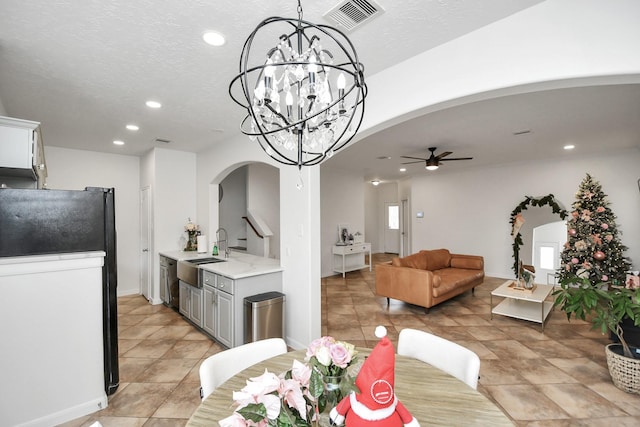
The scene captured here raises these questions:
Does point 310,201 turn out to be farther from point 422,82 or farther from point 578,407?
point 578,407

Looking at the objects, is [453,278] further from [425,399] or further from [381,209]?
[381,209]

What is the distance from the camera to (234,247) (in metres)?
6.65

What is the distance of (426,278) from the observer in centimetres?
428

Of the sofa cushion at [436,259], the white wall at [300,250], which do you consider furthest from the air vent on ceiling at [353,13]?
the sofa cushion at [436,259]

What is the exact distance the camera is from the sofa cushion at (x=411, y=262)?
4.87 metres

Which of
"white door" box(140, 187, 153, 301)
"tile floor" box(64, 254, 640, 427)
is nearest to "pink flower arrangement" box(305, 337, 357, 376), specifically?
"tile floor" box(64, 254, 640, 427)

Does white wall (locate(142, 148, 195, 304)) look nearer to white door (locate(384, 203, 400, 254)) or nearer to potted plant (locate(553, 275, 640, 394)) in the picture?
potted plant (locate(553, 275, 640, 394))

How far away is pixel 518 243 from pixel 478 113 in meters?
4.20

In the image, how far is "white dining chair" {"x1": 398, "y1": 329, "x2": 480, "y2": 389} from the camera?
1.46 meters

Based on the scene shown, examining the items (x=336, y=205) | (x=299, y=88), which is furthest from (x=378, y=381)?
(x=336, y=205)

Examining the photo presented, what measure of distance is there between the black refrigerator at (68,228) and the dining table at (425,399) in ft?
5.95

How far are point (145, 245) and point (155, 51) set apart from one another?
4.18 m

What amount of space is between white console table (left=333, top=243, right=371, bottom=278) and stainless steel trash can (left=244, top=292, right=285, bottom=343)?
151 inches

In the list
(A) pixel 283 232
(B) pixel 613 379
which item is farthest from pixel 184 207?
(B) pixel 613 379
